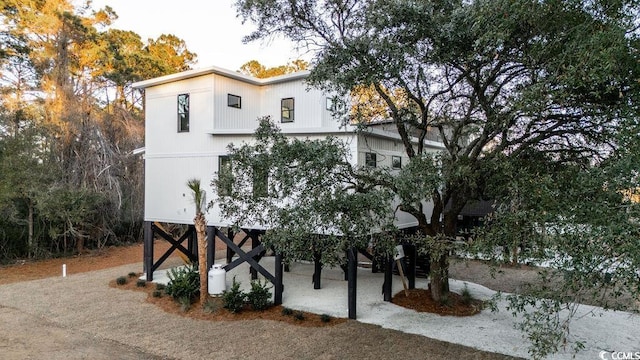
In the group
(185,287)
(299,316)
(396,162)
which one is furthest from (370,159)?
(185,287)

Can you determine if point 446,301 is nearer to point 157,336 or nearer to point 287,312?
point 287,312

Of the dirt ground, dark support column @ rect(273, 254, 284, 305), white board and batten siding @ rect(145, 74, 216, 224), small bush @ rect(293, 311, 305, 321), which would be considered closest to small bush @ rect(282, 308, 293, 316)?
small bush @ rect(293, 311, 305, 321)

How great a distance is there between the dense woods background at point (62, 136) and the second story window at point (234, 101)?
26.0 feet

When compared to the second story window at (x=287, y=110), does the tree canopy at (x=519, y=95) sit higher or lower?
lower

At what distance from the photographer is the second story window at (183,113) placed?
12109mm

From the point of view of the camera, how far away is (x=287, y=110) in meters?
13.9

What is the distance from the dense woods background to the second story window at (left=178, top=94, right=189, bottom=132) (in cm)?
667

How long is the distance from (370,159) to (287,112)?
4.82m

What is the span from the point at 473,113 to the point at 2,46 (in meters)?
20.3

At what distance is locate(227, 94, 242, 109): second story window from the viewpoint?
12305 mm

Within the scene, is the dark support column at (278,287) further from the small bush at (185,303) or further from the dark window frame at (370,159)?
the dark window frame at (370,159)

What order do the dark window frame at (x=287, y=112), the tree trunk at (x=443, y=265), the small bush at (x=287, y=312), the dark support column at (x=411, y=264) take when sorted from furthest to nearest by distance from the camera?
1. the dark window frame at (x=287, y=112)
2. the dark support column at (x=411, y=264)
3. the tree trunk at (x=443, y=265)
4. the small bush at (x=287, y=312)

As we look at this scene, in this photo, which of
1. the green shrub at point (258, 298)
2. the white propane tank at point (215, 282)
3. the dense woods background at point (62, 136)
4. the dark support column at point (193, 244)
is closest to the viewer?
the green shrub at point (258, 298)

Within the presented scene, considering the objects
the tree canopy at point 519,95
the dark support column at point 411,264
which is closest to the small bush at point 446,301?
the tree canopy at point 519,95
